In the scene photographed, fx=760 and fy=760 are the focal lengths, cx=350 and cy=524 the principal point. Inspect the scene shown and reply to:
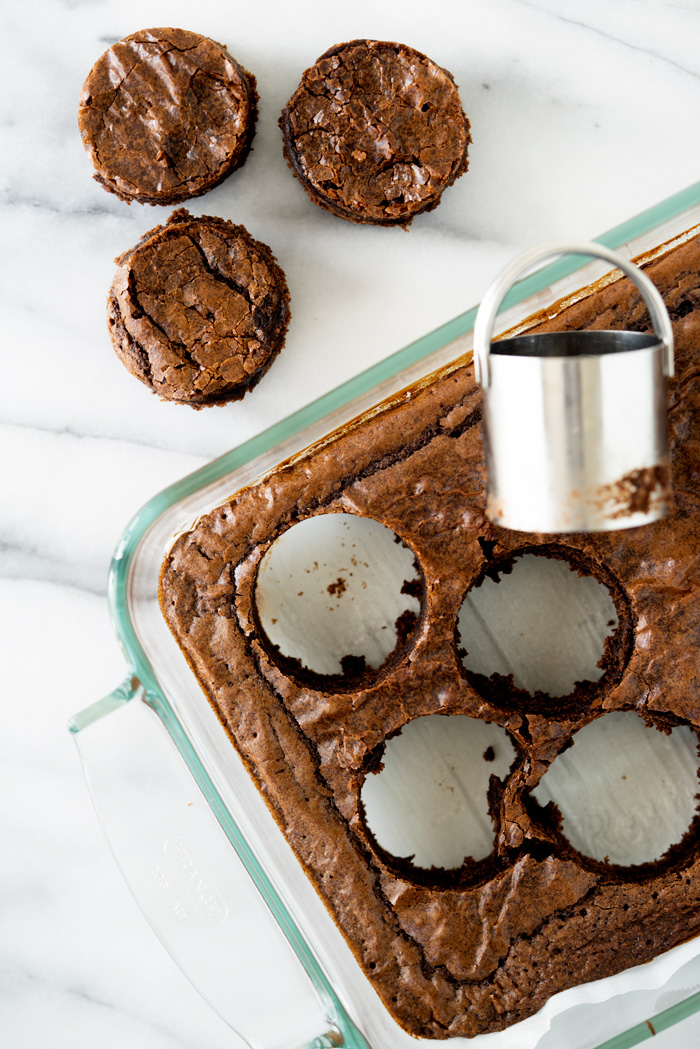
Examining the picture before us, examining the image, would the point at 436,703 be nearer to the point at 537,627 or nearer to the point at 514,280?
the point at 537,627

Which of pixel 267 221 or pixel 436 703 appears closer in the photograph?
pixel 436 703

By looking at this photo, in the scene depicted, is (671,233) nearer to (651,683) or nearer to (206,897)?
(651,683)

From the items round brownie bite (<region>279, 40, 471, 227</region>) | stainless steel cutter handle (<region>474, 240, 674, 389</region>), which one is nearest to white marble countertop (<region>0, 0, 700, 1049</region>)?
round brownie bite (<region>279, 40, 471, 227</region>)

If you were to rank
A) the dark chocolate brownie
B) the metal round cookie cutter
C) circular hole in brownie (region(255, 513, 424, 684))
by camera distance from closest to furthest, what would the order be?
1. the metal round cookie cutter
2. the dark chocolate brownie
3. circular hole in brownie (region(255, 513, 424, 684))

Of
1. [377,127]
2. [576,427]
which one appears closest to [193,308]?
[377,127]

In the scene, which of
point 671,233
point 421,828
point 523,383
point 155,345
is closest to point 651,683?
point 421,828

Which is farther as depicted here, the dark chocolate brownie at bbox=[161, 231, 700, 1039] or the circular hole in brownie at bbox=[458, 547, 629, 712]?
the circular hole in brownie at bbox=[458, 547, 629, 712]

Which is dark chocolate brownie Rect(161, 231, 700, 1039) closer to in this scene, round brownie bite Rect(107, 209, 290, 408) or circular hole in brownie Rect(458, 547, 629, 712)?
circular hole in brownie Rect(458, 547, 629, 712)
